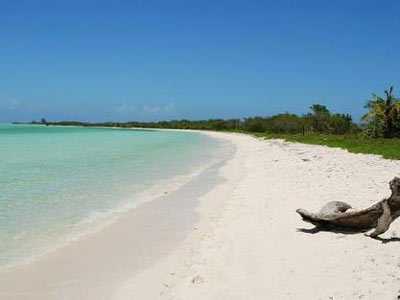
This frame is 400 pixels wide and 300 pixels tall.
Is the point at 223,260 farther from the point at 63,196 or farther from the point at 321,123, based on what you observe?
the point at 321,123

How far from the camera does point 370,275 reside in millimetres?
4898

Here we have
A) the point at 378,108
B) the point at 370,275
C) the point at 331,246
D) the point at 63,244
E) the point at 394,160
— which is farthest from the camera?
the point at 378,108

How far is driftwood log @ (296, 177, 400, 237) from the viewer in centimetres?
616

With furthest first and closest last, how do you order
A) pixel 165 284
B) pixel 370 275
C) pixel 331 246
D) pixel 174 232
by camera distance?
pixel 174 232
pixel 331 246
pixel 165 284
pixel 370 275

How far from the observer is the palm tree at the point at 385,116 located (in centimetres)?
3422

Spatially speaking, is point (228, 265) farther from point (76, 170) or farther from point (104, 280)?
point (76, 170)

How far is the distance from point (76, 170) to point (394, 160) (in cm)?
1269

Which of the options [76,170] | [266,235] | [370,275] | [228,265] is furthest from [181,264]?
[76,170]

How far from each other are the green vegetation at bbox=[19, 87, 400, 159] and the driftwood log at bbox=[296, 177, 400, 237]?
1216 cm

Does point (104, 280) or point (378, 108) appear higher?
point (378, 108)

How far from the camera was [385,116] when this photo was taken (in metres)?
34.7

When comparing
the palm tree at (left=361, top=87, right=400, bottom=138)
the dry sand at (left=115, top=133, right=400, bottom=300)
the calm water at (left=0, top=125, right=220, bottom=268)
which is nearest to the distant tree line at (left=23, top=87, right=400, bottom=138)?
the palm tree at (left=361, top=87, right=400, bottom=138)

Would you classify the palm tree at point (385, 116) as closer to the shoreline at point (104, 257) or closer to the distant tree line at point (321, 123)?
the distant tree line at point (321, 123)

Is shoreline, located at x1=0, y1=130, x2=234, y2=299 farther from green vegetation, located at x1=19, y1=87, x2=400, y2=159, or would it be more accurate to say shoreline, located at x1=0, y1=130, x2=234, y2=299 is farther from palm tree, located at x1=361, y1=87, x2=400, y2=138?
palm tree, located at x1=361, y1=87, x2=400, y2=138
